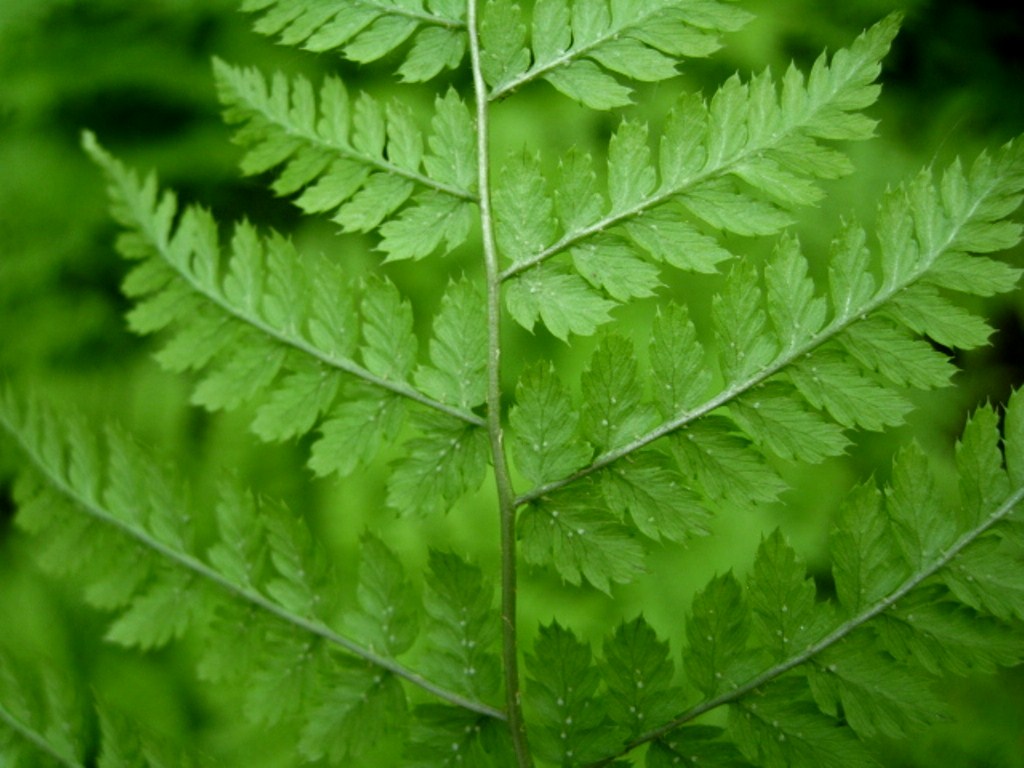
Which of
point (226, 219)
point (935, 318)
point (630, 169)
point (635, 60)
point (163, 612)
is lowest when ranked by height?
point (163, 612)

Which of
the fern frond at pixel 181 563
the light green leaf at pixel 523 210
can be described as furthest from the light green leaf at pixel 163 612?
the light green leaf at pixel 523 210

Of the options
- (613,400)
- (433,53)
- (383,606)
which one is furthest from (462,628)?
(433,53)

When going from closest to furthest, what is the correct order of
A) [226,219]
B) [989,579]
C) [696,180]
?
[989,579], [696,180], [226,219]

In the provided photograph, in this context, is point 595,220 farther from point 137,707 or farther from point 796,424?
point 137,707

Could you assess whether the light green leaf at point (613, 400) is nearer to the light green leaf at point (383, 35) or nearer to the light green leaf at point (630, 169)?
the light green leaf at point (630, 169)

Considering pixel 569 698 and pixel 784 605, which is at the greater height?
→ pixel 784 605

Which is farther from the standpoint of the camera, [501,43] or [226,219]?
[226,219]

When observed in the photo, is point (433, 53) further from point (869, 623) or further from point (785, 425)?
point (869, 623)

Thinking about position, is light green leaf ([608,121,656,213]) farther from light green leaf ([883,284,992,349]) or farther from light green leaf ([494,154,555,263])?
light green leaf ([883,284,992,349])
